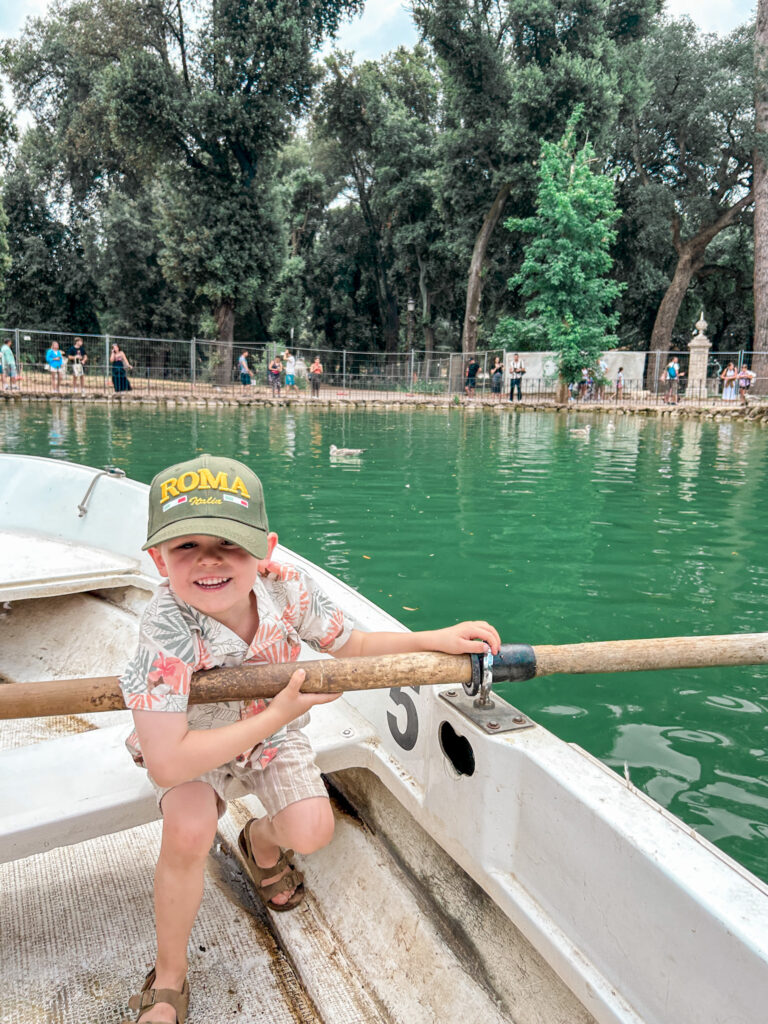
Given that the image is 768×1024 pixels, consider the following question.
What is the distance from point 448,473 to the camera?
9.95 metres

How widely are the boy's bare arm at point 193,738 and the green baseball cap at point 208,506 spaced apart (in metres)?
0.32

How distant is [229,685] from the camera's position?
4.84ft

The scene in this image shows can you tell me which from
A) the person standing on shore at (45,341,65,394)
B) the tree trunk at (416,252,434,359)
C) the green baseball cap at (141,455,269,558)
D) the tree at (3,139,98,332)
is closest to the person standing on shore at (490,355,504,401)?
the tree trunk at (416,252,434,359)

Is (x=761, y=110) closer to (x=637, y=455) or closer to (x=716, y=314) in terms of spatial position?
(x=716, y=314)

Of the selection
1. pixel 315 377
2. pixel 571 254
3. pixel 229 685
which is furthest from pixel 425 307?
pixel 229 685

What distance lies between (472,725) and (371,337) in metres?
35.8

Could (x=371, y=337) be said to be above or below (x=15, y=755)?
above

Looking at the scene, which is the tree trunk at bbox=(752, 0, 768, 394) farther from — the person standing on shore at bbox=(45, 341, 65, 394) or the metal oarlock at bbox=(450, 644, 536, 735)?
the metal oarlock at bbox=(450, 644, 536, 735)

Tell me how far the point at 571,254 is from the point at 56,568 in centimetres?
2282

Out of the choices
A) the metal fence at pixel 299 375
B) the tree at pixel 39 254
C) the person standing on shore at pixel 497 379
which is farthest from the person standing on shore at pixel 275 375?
the tree at pixel 39 254

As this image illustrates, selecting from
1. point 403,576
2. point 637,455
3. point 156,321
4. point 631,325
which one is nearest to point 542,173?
point 631,325

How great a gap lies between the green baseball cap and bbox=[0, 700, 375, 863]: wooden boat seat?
0.69 metres

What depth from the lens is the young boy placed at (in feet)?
4.77

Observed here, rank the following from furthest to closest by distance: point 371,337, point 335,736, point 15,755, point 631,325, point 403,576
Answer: point 371,337 → point 631,325 → point 403,576 → point 335,736 → point 15,755
